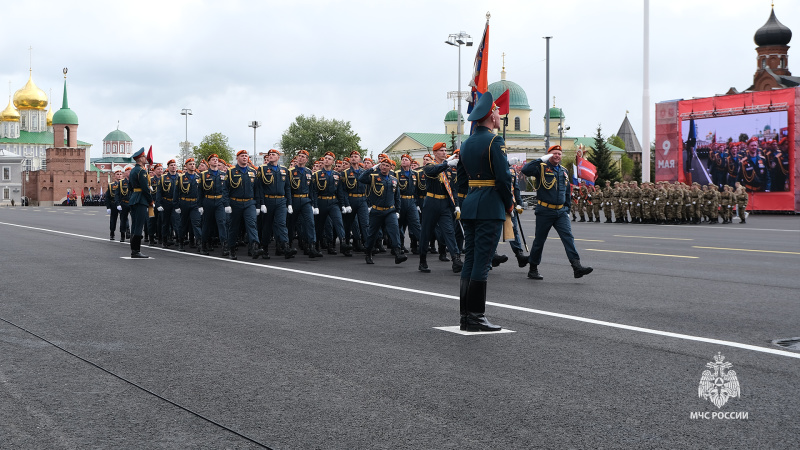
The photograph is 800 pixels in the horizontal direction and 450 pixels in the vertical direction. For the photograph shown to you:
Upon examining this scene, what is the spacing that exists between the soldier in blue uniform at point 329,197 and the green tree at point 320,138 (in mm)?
103696

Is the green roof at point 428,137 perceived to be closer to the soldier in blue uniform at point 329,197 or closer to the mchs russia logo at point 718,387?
the soldier in blue uniform at point 329,197

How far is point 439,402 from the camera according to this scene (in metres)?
5.10

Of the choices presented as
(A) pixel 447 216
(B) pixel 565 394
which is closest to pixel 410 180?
(A) pixel 447 216

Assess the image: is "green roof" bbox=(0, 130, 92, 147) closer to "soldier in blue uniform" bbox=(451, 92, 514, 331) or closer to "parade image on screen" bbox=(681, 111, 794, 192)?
"parade image on screen" bbox=(681, 111, 794, 192)

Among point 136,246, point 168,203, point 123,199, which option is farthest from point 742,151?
point 136,246

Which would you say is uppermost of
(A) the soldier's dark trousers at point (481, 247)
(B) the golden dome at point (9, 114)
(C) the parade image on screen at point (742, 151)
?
(B) the golden dome at point (9, 114)

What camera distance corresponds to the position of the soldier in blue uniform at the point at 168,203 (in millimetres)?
20609

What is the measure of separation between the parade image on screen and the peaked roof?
12969cm

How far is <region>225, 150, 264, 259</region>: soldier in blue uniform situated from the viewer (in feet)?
52.3

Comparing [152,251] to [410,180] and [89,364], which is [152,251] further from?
[89,364]

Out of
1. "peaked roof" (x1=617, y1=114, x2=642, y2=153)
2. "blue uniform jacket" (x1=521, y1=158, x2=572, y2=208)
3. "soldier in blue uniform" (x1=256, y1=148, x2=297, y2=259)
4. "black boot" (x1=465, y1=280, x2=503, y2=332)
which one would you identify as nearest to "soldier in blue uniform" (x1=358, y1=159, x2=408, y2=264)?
"soldier in blue uniform" (x1=256, y1=148, x2=297, y2=259)

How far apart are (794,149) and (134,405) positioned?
41562 mm

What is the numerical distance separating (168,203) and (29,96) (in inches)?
5925

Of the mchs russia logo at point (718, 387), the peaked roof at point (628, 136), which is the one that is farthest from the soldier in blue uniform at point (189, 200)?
the peaked roof at point (628, 136)
